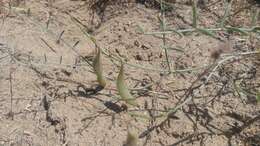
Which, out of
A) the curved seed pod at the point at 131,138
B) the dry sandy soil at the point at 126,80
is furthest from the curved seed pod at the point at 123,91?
the curved seed pod at the point at 131,138

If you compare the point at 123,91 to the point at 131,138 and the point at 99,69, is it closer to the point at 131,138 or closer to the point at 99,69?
the point at 99,69

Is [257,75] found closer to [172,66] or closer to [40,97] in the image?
[172,66]

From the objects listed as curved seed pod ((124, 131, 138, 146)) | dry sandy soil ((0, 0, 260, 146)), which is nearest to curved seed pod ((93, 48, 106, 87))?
dry sandy soil ((0, 0, 260, 146))

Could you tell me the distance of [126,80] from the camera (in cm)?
175

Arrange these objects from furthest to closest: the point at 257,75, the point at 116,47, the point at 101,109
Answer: the point at 116,47
the point at 257,75
the point at 101,109

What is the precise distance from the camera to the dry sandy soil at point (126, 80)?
157 cm

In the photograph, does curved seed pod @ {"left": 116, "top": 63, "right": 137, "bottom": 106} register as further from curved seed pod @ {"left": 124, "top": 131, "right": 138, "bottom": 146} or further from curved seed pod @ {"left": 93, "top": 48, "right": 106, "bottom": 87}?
curved seed pod @ {"left": 124, "top": 131, "right": 138, "bottom": 146}

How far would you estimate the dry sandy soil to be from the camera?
157cm

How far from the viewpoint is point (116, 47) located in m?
1.91

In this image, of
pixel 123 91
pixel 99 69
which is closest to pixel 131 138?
pixel 123 91

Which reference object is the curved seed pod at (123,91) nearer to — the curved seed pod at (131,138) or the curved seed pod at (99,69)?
the curved seed pod at (99,69)

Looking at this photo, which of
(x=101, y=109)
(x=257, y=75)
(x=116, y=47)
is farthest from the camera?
(x=116, y=47)

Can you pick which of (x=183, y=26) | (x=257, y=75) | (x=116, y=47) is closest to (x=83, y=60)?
(x=116, y=47)

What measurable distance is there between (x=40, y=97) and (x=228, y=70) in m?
0.68
